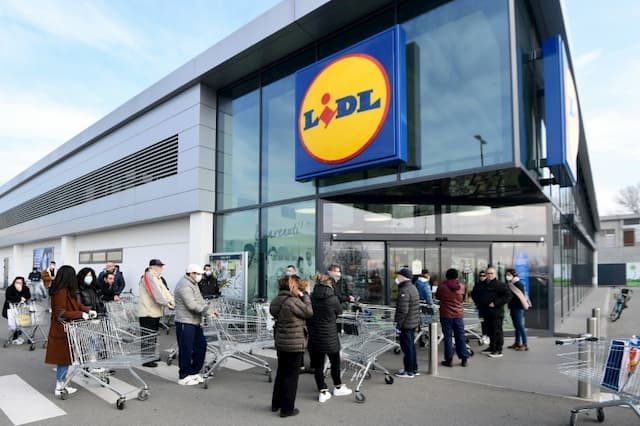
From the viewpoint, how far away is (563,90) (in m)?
9.83

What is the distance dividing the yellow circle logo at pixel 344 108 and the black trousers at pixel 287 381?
5.70m

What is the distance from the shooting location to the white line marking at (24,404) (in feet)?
18.1

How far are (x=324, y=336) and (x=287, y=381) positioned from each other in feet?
2.89

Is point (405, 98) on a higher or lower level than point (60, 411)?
higher

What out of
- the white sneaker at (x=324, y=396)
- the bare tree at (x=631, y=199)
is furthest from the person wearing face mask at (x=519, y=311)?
the bare tree at (x=631, y=199)

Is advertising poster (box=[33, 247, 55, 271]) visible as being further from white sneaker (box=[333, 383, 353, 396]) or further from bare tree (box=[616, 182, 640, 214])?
bare tree (box=[616, 182, 640, 214])

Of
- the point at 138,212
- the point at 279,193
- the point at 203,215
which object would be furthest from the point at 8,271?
the point at 279,193

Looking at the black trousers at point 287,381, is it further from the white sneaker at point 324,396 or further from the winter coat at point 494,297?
Result: the winter coat at point 494,297

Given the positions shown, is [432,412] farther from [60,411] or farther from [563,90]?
[563,90]

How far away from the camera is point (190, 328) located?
22.9ft

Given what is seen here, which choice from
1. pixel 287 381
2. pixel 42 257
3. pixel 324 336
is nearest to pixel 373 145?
pixel 324 336

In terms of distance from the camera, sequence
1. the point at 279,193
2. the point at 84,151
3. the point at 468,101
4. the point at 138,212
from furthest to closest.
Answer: the point at 84,151, the point at 138,212, the point at 279,193, the point at 468,101

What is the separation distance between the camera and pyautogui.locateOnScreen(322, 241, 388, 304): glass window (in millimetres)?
11578

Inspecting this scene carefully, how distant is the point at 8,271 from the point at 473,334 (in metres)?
37.8
